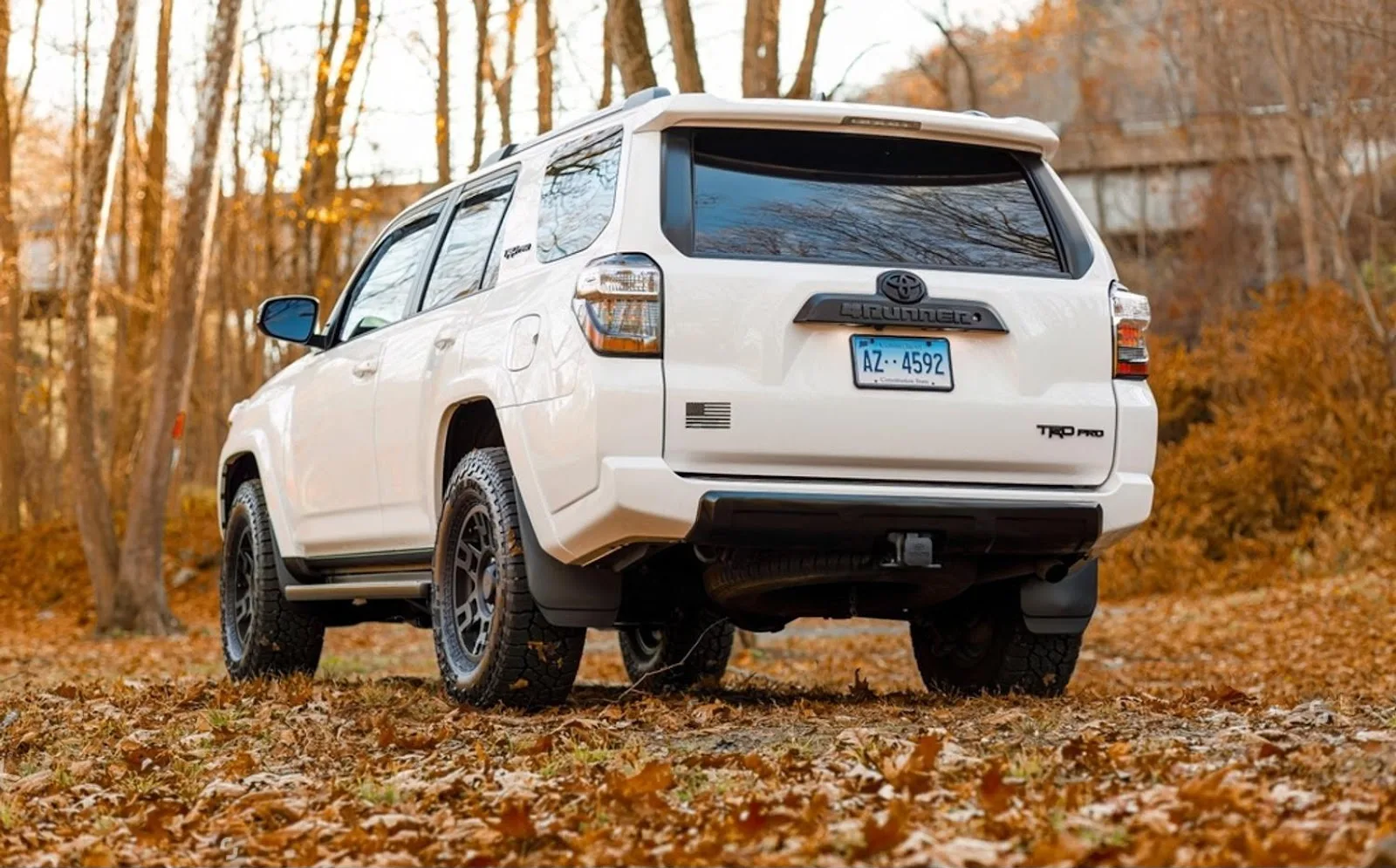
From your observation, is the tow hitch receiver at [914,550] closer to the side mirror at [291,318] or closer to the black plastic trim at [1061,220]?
the black plastic trim at [1061,220]

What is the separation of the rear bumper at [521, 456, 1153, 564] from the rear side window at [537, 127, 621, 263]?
925mm

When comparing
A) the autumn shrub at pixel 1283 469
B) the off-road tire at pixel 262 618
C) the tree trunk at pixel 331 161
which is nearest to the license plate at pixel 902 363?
the off-road tire at pixel 262 618

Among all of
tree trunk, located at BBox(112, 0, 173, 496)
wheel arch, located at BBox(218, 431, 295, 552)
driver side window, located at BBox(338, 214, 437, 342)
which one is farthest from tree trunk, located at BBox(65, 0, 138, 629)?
driver side window, located at BBox(338, 214, 437, 342)

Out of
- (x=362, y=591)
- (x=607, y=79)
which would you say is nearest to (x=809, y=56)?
(x=607, y=79)

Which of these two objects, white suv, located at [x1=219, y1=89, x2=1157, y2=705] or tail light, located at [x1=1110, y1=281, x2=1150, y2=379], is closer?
white suv, located at [x1=219, y1=89, x2=1157, y2=705]

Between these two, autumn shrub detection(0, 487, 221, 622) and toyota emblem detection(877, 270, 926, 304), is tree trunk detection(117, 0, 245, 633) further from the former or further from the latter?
toyota emblem detection(877, 270, 926, 304)

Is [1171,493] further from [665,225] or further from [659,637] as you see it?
[665,225]

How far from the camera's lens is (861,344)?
6160 millimetres

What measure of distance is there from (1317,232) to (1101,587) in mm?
7484

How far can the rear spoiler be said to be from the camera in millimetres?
6355

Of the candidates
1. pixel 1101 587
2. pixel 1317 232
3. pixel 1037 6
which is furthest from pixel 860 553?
pixel 1037 6

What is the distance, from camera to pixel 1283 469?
2061 centimetres

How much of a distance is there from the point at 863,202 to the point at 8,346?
24.0m

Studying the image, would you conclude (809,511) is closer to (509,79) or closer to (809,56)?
(809,56)
